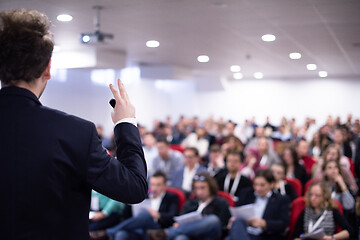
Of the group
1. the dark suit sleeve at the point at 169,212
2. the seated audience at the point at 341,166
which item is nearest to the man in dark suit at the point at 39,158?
the dark suit sleeve at the point at 169,212

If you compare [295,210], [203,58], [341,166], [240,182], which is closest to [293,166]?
[341,166]

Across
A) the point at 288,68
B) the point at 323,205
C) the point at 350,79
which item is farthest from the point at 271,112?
the point at 323,205

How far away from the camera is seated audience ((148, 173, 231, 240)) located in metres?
4.37

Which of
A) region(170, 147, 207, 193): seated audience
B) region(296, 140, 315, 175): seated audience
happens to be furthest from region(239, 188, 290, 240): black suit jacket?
region(296, 140, 315, 175): seated audience

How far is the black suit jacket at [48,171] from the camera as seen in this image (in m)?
0.97

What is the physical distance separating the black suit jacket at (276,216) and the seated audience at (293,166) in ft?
5.04

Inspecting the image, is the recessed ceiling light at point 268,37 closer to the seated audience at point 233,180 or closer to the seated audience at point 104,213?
the seated audience at point 233,180

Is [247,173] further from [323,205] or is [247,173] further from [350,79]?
[350,79]

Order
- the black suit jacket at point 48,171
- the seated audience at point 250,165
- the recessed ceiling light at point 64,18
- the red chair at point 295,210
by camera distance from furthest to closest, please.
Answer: the seated audience at point 250,165, the recessed ceiling light at point 64,18, the red chair at point 295,210, the black suit jacket at point 48,171

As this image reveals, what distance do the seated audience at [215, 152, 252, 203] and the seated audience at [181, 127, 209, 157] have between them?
3089mm

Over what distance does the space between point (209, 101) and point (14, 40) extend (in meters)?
14.4

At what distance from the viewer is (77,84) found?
10656 millimetres

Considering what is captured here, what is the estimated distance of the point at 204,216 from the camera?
455cm

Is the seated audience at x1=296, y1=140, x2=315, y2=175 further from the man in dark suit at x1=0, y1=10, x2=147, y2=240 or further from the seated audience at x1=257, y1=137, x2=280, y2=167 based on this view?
the man in dark suit at x1=0, y1=10, x2=147, y2=240
